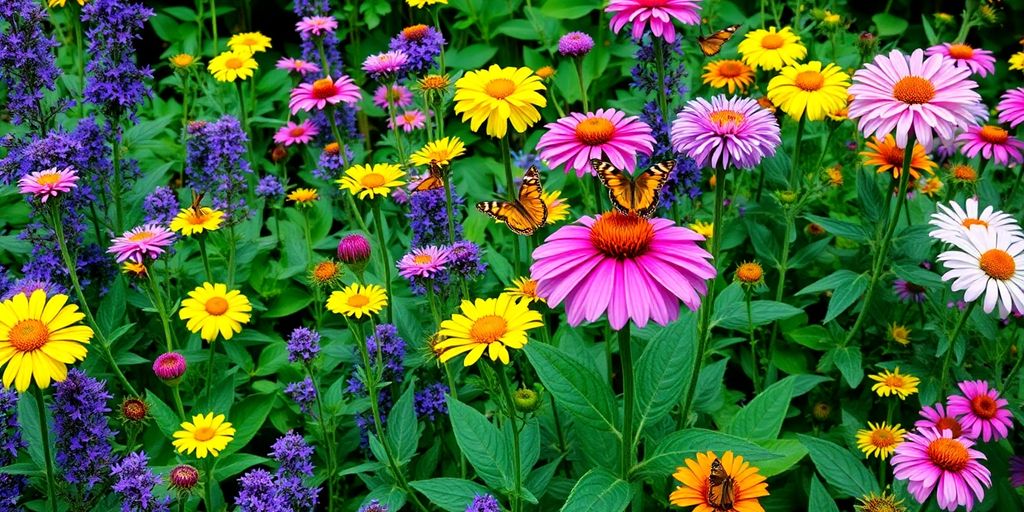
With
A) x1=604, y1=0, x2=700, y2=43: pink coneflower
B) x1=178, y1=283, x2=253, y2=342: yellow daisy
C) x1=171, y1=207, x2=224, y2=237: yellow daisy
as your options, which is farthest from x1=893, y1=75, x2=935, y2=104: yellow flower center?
x1=171, y1=207, x2=224, y2=237: yellow daisy

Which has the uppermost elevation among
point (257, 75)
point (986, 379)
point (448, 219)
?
point (257, 75)

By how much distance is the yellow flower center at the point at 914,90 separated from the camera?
1883 millimetres

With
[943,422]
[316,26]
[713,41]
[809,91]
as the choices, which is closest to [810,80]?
[809,91]

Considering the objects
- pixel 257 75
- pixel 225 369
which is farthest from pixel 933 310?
pixel 257 75

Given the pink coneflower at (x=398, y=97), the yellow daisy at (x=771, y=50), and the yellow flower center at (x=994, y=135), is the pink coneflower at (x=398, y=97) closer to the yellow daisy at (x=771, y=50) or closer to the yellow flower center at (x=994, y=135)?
the yellow daisy at (x=771, y=50)

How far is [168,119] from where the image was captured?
9.66 ft

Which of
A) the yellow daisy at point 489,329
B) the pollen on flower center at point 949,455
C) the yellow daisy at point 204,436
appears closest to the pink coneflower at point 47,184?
the yellow daisy at point 204,436

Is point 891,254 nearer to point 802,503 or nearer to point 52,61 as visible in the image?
point 802,503

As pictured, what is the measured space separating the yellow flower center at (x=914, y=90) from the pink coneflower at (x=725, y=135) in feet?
1.05

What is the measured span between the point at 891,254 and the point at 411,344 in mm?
1433

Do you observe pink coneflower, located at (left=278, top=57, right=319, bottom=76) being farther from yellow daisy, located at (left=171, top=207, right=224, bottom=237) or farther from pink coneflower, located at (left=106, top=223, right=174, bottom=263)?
pink coneflower, located at (left=106, top=223, right=174, bottom=263)

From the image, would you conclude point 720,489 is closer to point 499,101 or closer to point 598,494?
point 598,494

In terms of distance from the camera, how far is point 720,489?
160 cm

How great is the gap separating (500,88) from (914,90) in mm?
970
